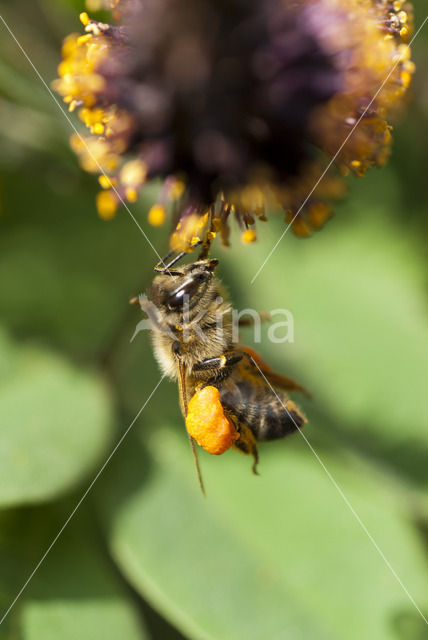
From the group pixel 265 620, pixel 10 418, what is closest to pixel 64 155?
pixel 10 418

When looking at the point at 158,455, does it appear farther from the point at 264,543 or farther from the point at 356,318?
the point at 356,318

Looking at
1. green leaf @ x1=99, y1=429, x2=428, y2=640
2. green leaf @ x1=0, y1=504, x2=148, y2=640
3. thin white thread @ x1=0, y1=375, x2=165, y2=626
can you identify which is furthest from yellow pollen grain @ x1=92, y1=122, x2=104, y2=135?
green leaf @ x1=0, y1=504, x2=148, y2=640

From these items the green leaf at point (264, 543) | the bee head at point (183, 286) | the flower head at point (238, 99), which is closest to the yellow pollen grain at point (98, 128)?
the flower head at point (238, 99)

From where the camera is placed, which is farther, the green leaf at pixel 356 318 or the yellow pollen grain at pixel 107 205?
the green leaf at pixel 356 318

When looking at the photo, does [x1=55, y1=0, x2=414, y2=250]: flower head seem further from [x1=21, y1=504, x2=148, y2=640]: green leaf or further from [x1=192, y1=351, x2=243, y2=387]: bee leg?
[x1=21, y1=504, x2=148, y2=640]: green leaf

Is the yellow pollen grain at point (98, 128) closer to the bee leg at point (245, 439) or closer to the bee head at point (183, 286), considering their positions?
the bee head at point (183, 286)

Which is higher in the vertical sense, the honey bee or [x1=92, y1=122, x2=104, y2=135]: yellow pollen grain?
[x1=92, y1=122, x2=104, y2=135]: yellow pollen grain
